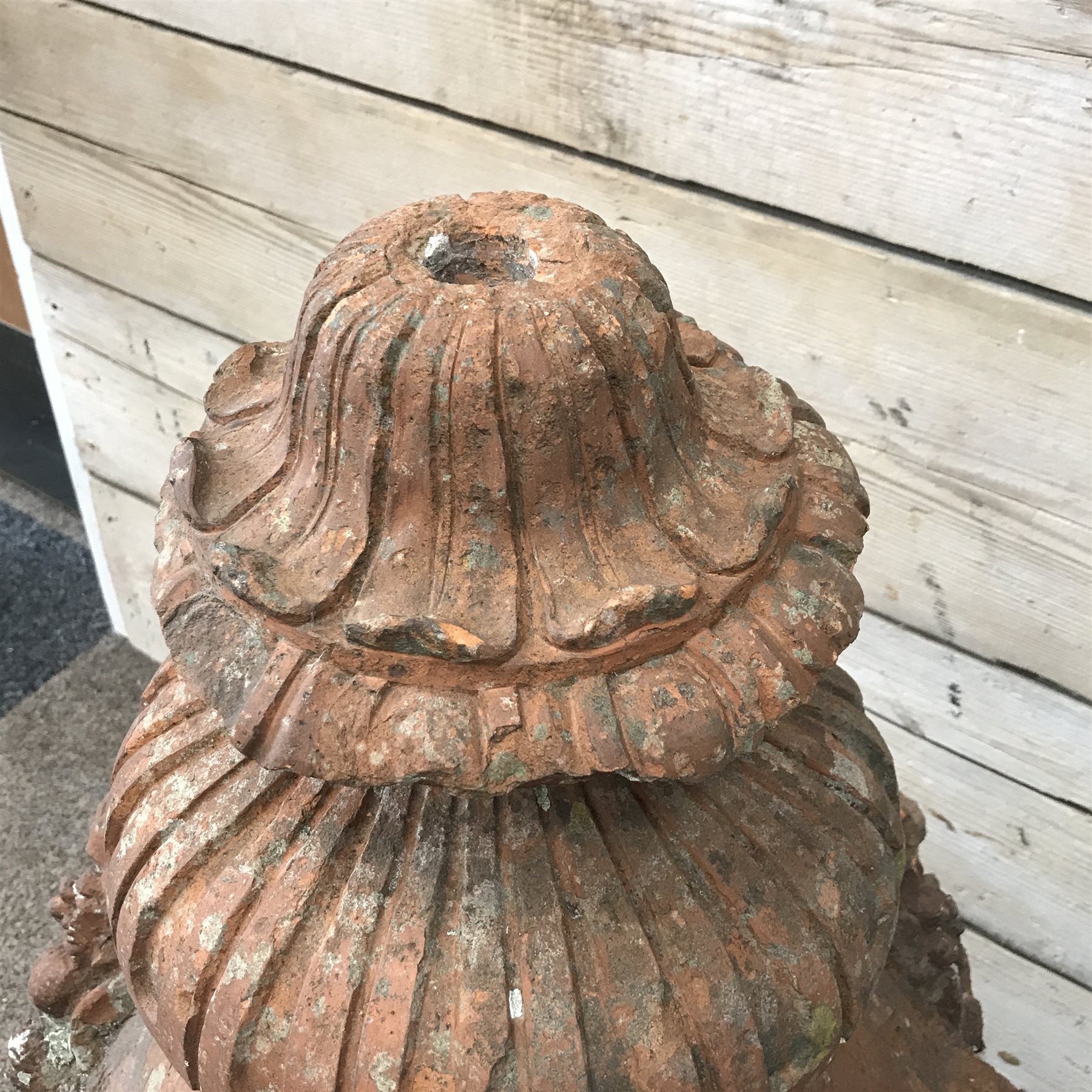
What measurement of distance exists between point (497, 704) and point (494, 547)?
0.08m

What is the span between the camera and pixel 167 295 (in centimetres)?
134

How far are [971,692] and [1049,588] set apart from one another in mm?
155

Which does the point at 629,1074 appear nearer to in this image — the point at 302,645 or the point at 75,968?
the point at 302,645

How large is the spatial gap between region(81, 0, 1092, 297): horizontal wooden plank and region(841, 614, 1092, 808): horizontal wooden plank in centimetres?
40

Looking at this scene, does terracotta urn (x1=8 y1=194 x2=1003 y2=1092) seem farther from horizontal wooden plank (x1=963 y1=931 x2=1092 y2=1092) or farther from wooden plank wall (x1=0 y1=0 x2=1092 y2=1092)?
horizontal wooden plank (x1=963 y1=931 x2=1092 y2=1092)

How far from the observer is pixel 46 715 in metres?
1.70

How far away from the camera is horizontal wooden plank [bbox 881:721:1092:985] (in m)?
Answer: 1.12

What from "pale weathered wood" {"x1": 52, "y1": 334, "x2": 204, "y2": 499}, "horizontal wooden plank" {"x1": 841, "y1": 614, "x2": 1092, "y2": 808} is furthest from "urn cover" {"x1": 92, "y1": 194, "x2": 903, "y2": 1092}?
"pale weathered wood" {"x1": 52, "y1": 334, "x2": 204, "y2": 499}

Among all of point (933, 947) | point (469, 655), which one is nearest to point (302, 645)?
point (469, 655)

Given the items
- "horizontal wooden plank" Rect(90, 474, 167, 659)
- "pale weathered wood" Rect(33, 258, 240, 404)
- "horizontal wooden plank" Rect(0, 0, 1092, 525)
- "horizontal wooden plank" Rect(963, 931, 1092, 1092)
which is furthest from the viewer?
"horizontal wooden plank" Rect(90, 474, 167, 659)

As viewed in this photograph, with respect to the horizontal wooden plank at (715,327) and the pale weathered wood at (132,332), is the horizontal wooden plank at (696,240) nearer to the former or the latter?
the horizontal wooden plank at (715,327)

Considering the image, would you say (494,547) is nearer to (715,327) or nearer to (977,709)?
(715,327)

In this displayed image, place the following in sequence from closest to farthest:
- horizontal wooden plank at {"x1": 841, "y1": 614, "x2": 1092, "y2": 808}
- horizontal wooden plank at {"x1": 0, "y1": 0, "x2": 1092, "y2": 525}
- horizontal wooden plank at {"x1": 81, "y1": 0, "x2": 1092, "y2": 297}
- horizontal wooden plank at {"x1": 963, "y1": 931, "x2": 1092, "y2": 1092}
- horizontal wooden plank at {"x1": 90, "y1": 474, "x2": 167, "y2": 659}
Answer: horizontal wooden plank at {"x1": 81, "y1": 0, "x2": 1092, "y2": 297} < horizontal wooden plank at {"x1": 0, "y1": 0, "x2": 1092, "y2": 525} < horizontal wooden plank at {"x1": 841, "y1": 614, "x2": 1092, "y2": 808} < horizontal wooden plank at {"x1": 963, "y1": 931, "x2": 1092, "y2": 1092} < horizontal wooden plank at {"x1": 90, "y1": 474, "x2": 167, "y2": 659}

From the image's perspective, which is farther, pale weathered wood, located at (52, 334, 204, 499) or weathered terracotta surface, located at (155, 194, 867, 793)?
pale weathered wood, located at (52, 334, 204, 499)
